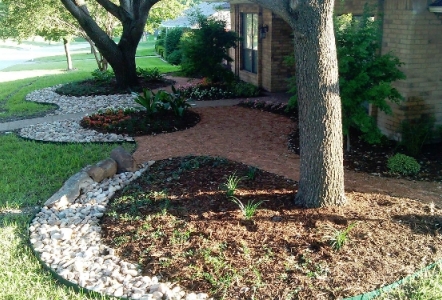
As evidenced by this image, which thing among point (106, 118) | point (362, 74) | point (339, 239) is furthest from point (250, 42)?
point (339, 239)

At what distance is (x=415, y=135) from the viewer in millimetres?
7332

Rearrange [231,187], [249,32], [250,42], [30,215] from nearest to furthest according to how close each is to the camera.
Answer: [231,187] < [30,215] < [249,32] < [250,42]

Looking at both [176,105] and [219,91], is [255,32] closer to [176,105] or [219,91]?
[219,91]

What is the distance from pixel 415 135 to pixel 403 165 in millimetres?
896

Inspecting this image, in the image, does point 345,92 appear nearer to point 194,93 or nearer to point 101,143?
point 101,143

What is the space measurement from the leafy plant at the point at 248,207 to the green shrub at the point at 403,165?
273cm

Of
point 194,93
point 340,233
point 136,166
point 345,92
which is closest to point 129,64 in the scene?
point 194,93

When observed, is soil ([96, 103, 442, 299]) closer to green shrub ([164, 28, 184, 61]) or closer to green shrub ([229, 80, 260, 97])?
green shrub ([229, 80, 260, 97])

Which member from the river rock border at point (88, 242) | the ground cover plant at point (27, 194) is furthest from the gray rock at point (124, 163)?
the ground cover plant at point (27, 194)

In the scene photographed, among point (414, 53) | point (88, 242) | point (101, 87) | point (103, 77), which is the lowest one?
point (88, 242)

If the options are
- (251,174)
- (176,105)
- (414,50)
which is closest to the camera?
(251,174)

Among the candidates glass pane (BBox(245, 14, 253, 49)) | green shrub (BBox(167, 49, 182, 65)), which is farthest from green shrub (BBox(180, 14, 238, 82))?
green shrub (BBox(167, 49, 182, 65))

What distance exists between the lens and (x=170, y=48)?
92.2ft

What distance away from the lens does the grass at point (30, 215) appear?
3.86 metres
